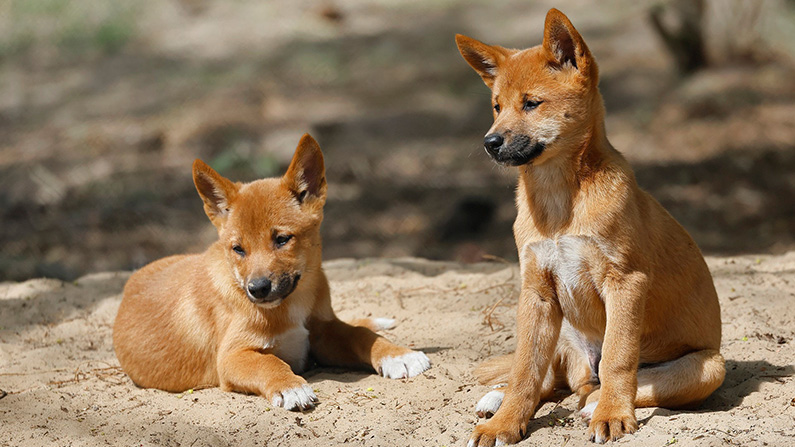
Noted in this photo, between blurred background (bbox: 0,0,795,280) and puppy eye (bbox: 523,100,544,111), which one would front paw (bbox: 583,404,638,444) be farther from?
blurred background (bbox: 0,0,795,280)

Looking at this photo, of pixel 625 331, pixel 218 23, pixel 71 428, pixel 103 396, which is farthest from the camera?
pixel 218 23

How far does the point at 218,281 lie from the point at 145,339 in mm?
696

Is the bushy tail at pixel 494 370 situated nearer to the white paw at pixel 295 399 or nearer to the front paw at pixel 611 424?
the front paw at pixel 611 424

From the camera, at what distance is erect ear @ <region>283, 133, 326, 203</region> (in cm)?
560

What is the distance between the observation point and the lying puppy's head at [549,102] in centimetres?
447

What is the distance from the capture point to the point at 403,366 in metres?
5.45

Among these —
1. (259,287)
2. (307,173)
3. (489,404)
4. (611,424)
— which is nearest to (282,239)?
(259,287)

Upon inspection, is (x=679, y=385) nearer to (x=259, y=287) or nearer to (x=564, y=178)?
(x=564, y=178)

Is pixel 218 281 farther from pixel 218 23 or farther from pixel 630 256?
pixel 218 23

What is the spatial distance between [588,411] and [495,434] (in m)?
0.58

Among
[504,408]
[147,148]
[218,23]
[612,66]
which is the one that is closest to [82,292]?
[504,408]

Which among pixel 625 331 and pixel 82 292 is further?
pixel 82 292

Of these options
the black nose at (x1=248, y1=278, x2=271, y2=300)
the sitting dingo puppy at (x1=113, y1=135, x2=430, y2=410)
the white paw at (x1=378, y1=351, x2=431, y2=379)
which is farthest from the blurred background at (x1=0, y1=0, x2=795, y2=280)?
the black nose at (x1=248, y1=278, x2=271, y2=300)

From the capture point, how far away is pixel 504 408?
4.49 m
